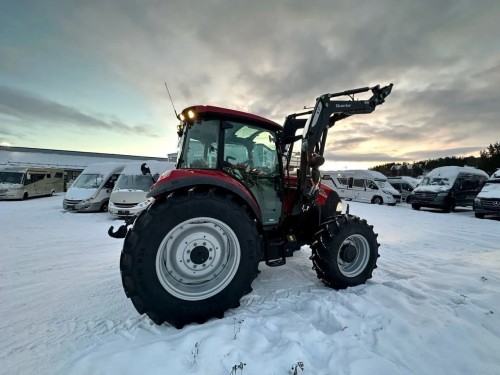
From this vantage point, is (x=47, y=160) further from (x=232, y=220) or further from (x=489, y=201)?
(x=489, y=201)

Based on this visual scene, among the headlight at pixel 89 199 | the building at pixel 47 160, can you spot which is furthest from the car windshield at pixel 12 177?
the building at pixel 47 160

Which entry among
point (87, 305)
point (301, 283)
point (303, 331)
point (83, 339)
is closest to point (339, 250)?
point (301, 283)

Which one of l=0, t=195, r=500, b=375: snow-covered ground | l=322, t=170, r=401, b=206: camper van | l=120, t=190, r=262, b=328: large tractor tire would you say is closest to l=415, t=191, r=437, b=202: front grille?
l=322, t=170, r=401, b=206: camper van

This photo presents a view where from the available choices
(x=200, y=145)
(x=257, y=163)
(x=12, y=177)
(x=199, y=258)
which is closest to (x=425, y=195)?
(x=257, y=163)

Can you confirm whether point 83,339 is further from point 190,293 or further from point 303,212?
point 303,212

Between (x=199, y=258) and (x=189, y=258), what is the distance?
11 cm

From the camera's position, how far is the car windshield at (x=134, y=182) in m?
11.4

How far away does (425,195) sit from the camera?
1512 cm

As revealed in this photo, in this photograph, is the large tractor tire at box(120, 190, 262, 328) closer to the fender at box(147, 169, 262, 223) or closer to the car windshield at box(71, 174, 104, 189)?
the fender at box(147, 169, 262, 223)

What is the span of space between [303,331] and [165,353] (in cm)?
124

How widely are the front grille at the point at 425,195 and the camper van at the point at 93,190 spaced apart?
1746cm

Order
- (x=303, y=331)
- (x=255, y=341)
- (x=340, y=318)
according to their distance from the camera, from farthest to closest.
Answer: (x=340, y=318) → (x=303, y=331) → (x=255, y=341)

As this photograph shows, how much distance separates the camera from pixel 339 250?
11.2ft

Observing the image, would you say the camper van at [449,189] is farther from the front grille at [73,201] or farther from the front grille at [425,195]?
the front grille at [73,201]
